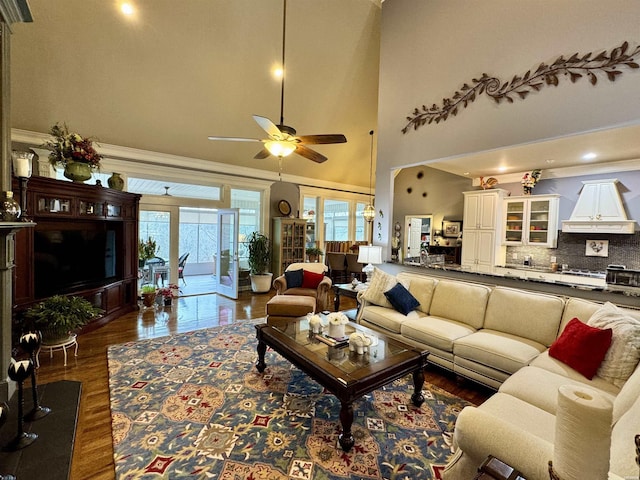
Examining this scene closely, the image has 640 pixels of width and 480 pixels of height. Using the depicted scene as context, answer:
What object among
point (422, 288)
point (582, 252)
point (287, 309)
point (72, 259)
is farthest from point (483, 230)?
point (72, 259)

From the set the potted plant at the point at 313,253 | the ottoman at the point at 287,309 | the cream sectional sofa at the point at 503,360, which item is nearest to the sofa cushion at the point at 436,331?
the cream sectional sofa at the point at 503,360

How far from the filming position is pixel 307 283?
4898 mm

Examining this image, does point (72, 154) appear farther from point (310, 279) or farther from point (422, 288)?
point (422, 288)

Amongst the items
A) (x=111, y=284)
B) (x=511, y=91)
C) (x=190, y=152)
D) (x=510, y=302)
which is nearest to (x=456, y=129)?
(x=511, y=91)

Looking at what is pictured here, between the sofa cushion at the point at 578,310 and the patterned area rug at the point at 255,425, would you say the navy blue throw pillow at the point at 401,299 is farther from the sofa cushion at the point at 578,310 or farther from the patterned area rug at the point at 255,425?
the sofa cushion at the point at 578,310

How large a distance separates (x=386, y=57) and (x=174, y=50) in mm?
3207

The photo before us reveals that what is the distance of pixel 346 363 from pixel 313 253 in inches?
216

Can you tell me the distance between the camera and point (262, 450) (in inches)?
77.1

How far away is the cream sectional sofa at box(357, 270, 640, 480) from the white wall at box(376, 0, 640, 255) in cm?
168

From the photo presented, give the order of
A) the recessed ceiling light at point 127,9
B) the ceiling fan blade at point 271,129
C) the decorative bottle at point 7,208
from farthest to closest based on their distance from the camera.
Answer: the recessed ceiling light at point 127,9, the ceiling fan blade at point 271,129, the decorative bottle at point 7,208

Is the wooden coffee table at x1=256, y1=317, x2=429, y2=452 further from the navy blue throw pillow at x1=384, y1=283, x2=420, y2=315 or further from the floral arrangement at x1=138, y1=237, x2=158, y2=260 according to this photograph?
the floral arrangement at x1=138, y1=237, x2=158, y2=260

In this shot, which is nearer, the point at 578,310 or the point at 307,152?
the point at 578,310

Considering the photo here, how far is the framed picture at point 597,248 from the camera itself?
4.74 m

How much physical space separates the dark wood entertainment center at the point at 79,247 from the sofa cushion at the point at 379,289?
150 inches
